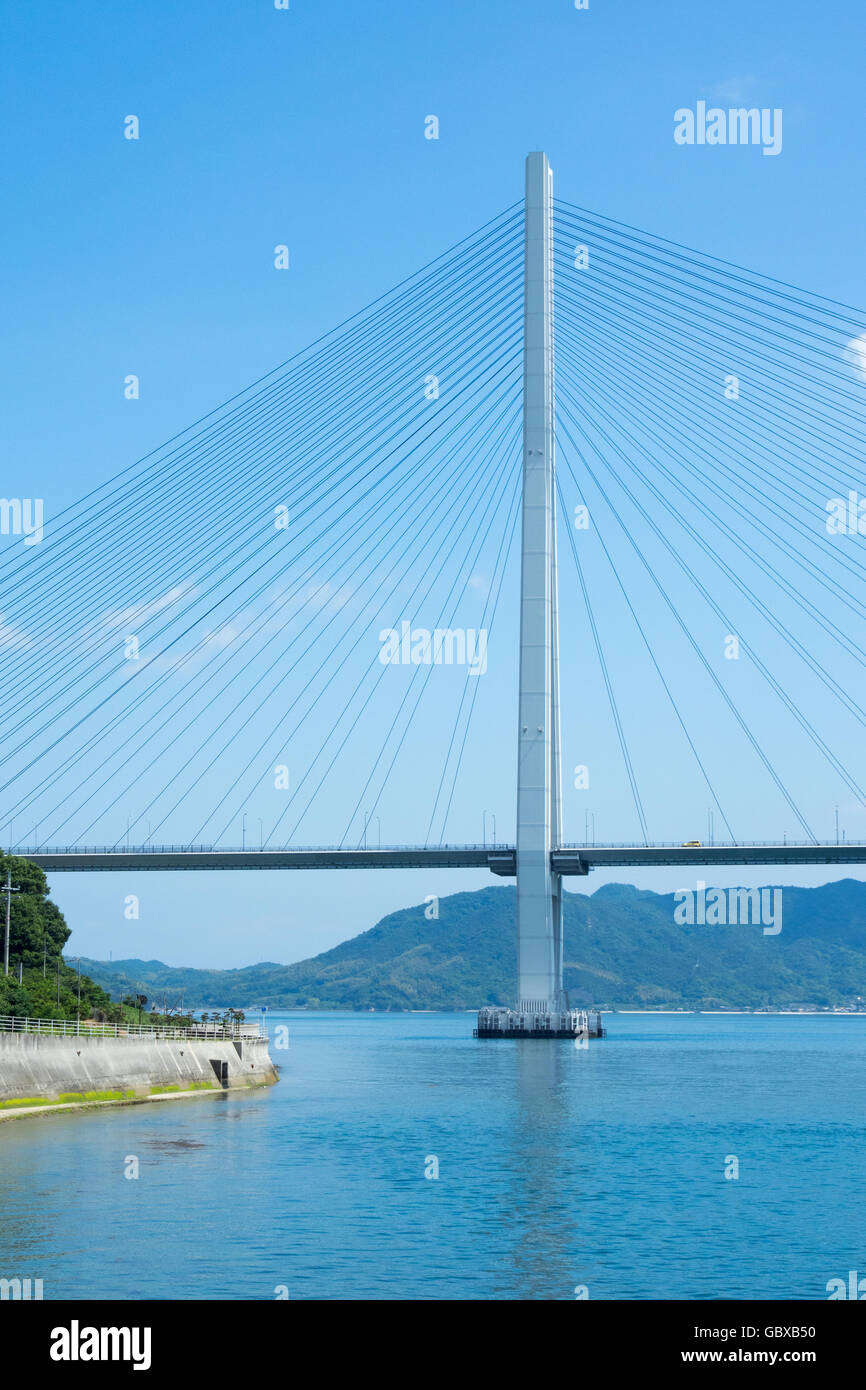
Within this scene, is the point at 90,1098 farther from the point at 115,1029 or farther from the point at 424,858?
the point at 424,858

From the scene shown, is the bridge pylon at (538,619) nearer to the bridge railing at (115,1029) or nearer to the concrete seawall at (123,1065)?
the bridge railing at (115,1029)

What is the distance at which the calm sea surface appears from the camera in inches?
813

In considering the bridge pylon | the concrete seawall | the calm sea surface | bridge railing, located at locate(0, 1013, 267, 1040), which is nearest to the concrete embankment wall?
the concrete seawall

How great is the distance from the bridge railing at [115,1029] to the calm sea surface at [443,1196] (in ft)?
11.7

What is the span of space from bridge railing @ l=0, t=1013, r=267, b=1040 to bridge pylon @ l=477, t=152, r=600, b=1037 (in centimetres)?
1715

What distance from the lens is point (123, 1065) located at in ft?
152

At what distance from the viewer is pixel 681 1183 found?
30.6 meters

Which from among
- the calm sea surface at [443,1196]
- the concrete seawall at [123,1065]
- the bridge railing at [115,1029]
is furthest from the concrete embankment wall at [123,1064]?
the calm sea surface at [443,1196]

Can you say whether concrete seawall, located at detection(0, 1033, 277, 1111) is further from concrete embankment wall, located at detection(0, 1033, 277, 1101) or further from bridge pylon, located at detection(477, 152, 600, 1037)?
bridge pylon, located at detection(477, 152, 600, 1037)

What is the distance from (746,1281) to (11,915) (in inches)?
1902

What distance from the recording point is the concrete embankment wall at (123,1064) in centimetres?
3934

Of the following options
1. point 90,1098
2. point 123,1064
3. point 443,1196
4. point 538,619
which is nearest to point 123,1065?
point 123,1064
